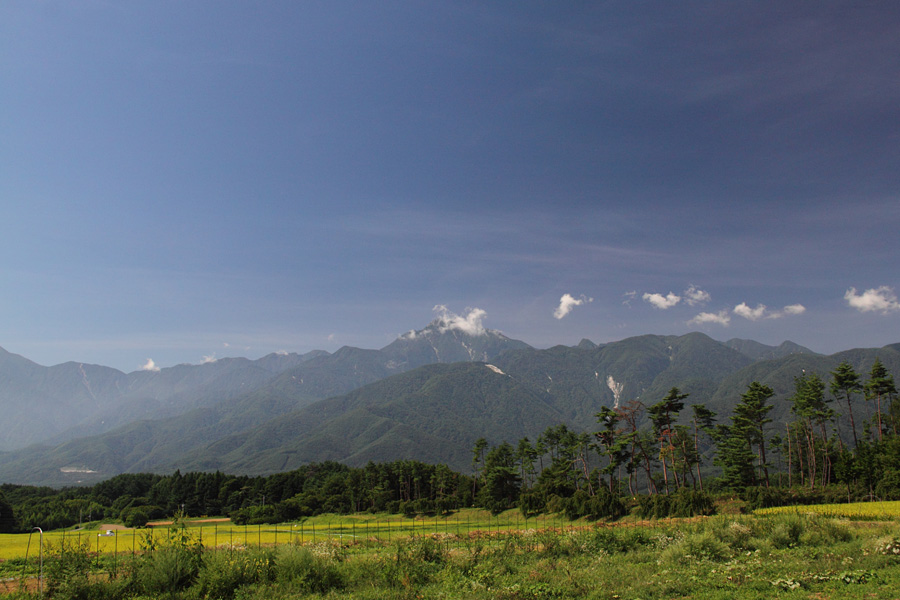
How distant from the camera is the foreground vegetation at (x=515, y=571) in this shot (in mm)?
14883

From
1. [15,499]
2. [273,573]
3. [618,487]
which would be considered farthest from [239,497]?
[273,573]

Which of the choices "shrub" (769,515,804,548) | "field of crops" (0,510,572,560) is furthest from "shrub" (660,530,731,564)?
"field of crops" (0,510,572,560)

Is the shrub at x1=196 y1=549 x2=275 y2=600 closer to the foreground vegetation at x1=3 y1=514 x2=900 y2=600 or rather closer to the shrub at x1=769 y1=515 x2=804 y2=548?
the foreground vegetation at x1=3 y1=514 x2=900 y2=600

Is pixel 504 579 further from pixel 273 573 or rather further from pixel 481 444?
pixel 481 444

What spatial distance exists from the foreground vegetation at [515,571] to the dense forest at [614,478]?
22.4m

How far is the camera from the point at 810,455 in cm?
6216

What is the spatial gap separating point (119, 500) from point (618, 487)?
9959cm

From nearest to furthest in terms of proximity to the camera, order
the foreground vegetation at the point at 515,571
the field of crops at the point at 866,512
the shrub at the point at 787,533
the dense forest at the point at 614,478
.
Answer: the foreground vegetation at the point at 515,571 → the shrub at the point at 787,533 → the field of crops at the point at 866,512 → the dense forest at the point at 614,478

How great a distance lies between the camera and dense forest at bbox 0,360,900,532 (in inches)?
1905

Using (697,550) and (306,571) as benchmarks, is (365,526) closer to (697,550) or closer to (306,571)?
(306,571)

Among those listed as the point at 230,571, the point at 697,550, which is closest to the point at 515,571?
the point at 697,550

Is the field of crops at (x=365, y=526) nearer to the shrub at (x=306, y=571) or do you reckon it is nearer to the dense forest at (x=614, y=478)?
the dense forest at (x=614, y=478)

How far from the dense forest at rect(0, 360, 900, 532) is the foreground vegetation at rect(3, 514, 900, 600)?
73.5 feet

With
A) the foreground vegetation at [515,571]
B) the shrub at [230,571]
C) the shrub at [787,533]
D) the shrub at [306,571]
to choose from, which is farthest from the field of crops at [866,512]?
the shrub at [230,571]
